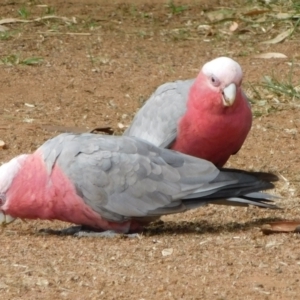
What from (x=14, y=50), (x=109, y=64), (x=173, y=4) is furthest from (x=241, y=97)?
(x=173, y=4)

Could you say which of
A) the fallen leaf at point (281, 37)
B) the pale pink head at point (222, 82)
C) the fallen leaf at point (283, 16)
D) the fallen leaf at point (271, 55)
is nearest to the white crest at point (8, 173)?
the pale pink head at point (222, 82)

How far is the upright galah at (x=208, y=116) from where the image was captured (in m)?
4.97

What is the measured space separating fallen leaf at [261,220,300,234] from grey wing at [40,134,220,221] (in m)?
0.31

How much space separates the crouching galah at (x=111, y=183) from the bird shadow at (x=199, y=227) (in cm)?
14

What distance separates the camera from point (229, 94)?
4891 millimetres

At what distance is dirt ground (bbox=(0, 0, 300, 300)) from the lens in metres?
3.81

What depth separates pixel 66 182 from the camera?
455 centimetres

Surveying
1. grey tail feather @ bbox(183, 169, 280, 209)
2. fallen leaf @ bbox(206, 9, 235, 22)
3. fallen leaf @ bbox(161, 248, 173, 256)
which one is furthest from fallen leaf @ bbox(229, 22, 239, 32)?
fallen leaf @ bbox(161, 248, 173, 256)

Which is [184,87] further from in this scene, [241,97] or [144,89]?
[144,89]

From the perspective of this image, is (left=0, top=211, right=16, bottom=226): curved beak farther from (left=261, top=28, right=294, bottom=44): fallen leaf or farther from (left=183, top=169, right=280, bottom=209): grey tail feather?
(left=261, top=28, right=294, bottom=44): fallen leaf

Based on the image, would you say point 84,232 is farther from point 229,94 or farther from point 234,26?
point 234,26

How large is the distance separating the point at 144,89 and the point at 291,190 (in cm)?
240

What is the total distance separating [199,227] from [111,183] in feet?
1.77

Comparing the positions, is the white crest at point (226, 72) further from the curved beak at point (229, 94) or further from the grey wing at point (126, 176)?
the grey wing at point (126, 176)
